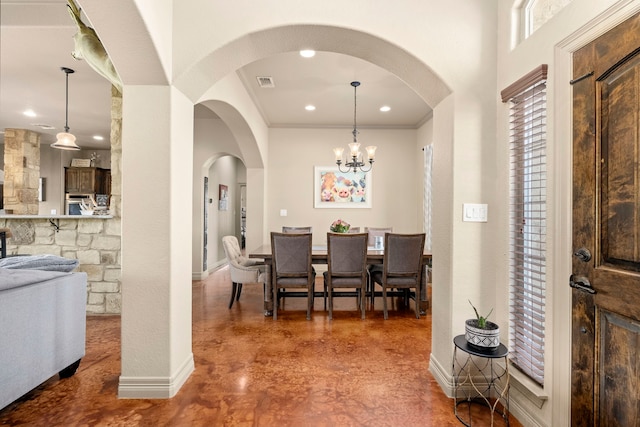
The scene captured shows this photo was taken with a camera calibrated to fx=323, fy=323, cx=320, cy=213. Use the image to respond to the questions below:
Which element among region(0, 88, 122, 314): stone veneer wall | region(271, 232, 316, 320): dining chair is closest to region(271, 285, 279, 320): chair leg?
region(271, 232, 316, 320): dining chair

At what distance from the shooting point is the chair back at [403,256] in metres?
3.61

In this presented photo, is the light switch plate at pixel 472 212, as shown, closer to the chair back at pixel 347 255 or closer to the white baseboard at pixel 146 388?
the chair back at pixel 347 255

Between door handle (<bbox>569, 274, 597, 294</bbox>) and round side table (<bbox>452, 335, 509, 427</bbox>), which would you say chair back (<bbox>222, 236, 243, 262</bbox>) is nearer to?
round side table (<bbox>452, 335, 509, 427</bbox>)

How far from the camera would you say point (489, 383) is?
210 cm

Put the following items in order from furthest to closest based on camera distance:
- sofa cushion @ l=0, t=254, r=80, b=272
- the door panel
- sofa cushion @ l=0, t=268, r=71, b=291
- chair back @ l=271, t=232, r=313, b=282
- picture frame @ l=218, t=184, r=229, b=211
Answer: picture frame @ l=218, t=184, r=229, b=211
chair back @ l=271, t=232, r=313, b=282
sofa cushion @ l=0, t=254, r=80, b=272
sofa cushion @ l=0, t=268, r=71, b=291
the door panel

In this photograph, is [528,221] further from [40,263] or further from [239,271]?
[40,263]

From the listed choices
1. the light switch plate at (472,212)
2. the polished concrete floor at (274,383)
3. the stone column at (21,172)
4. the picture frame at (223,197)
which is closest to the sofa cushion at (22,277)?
the polished concrete floor at (274,383)

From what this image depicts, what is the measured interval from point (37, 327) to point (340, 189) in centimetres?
464

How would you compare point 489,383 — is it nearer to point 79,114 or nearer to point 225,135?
point 225,135

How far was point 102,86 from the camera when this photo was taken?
430 cm

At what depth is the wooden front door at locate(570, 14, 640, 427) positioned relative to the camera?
1250mm

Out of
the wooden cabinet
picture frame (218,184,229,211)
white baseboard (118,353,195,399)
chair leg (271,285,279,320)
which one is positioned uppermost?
the wooden cabinet

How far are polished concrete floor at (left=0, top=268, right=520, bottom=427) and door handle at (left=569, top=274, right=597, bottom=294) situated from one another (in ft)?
3.09

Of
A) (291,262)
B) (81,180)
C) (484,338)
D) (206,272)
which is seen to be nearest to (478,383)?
(484,338)
